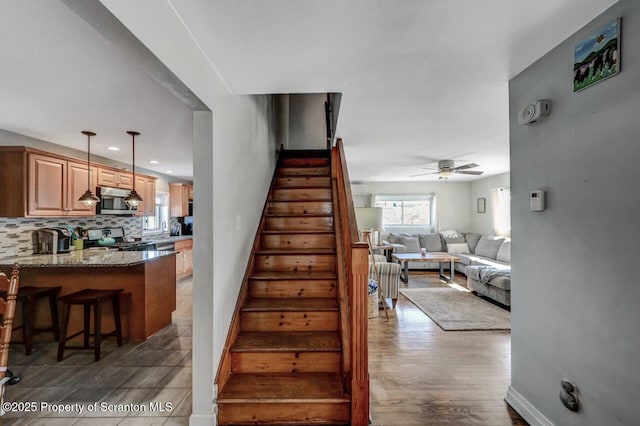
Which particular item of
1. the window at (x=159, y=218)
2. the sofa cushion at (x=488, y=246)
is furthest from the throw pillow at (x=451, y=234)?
the window at (x=159, y=218)

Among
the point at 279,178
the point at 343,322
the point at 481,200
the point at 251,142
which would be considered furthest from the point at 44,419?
the point at 481,200

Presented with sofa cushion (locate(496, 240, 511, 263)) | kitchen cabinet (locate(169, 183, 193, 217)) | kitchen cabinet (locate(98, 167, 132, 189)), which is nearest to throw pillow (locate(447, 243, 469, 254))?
sofa cushion (locate(496, 240, 511, 263))

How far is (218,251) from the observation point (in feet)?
6.21

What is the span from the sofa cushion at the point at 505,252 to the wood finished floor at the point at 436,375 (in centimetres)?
299

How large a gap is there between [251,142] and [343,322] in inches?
73.9

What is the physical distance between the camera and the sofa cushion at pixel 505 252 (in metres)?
5.75

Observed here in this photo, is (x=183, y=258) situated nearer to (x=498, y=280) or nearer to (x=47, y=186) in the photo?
(x=47, y=186)

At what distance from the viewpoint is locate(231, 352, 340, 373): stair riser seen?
82.3 inches

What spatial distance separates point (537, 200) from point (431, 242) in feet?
19.4

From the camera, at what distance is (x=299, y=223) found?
3396mm

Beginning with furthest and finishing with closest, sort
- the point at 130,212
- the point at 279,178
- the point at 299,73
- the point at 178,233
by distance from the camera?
the point at 178,233, the point at 130,212, the point at 279,178, the point at 299,73

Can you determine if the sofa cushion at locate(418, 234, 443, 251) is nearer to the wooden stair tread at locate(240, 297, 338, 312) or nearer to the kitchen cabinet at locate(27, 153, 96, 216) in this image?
the wooden stair tread at locate(240, 297, 338, 312)

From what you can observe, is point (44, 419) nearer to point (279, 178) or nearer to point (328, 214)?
point (328, 214)

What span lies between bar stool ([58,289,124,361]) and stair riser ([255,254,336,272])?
150cm
